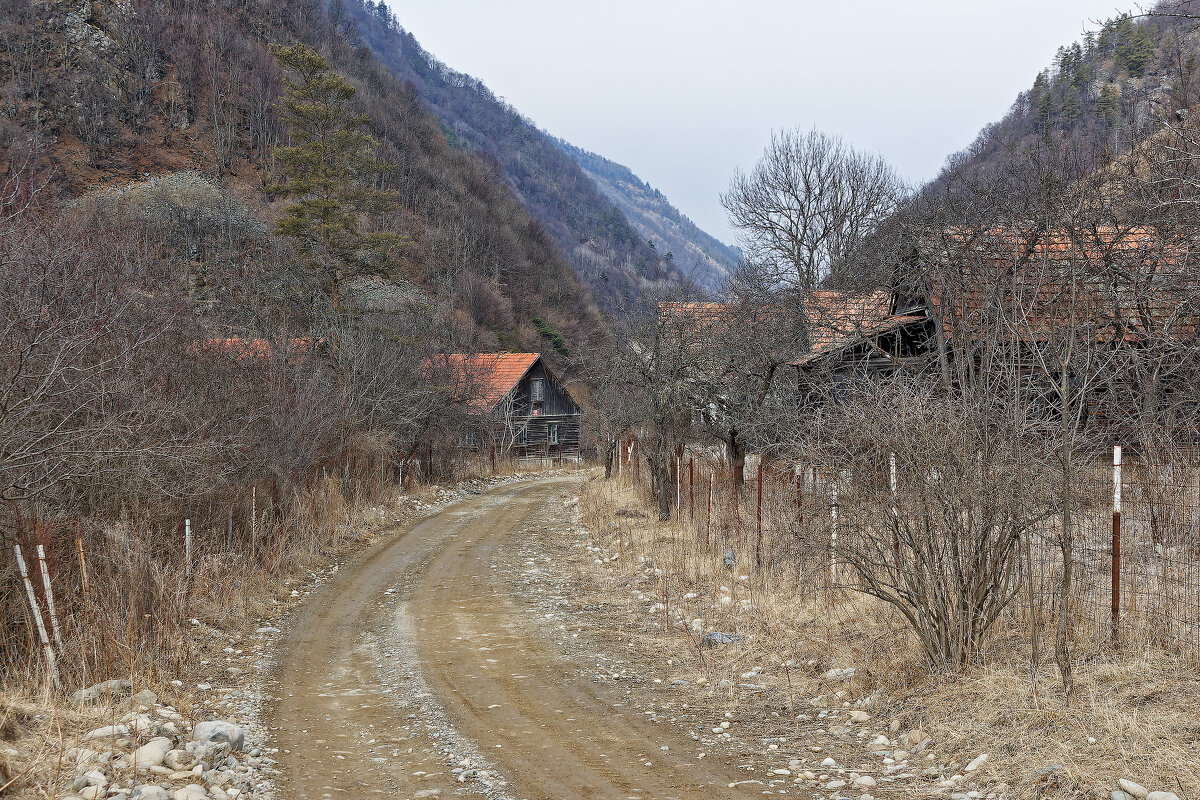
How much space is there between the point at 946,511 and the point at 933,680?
1398 millimetres

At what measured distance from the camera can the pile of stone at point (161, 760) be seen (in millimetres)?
5016

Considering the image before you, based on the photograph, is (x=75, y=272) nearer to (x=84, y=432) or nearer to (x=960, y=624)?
(x=84, y=432)

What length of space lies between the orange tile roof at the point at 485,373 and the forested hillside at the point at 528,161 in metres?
54.1

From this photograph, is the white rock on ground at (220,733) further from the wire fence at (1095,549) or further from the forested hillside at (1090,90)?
the forested hillside at (1090,90)

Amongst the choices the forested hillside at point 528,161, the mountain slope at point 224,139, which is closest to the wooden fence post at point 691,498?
the mountain slope at point 224,139

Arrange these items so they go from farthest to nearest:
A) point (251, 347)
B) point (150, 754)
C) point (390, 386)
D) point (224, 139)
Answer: point (224, 139) → point (390, 386) → point (251, 347) → point (150, 754)

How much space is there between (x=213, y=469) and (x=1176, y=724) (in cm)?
1207

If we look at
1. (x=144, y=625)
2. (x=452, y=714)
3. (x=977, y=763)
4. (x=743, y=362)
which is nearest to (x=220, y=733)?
(x=452, y=714)

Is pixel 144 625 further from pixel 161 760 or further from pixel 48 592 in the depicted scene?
pixel 161 760

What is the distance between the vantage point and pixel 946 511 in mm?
6242

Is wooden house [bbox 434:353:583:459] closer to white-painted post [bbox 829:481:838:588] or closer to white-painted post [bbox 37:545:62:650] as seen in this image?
white-painted post [bbox 829:481:838:588]

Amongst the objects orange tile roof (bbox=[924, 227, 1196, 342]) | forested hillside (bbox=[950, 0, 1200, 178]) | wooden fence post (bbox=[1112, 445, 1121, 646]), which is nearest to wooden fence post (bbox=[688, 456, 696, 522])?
orange tile roof (bbox=[924, 227, 1196, 342])

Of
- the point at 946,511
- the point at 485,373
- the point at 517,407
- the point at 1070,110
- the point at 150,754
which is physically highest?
the point at 1070,110

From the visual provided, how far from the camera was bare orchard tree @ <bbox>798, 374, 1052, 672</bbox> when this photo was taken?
20.0 feet
